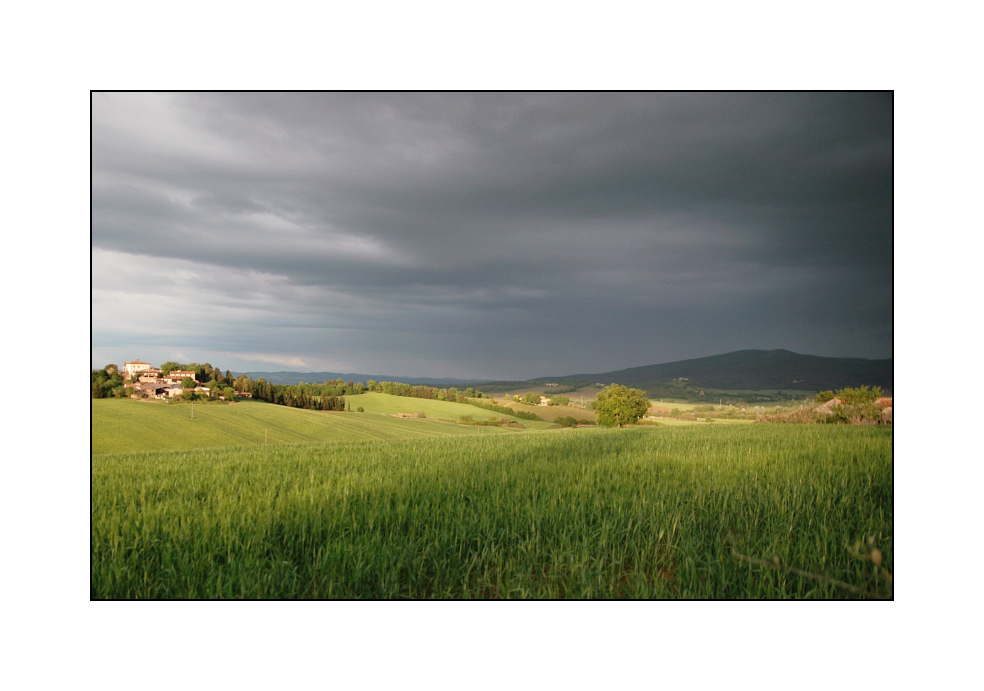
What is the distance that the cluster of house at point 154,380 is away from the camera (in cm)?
465

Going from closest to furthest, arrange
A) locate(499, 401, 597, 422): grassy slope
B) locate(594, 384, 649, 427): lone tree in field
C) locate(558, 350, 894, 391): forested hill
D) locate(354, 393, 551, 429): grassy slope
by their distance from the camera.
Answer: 1. locate(558, 350, 894, 391): forested hill
2. locate(354, 393, 551, 429): grassy slope
3. locate(594, 384, 649, 427): lone tree in field
4. locate(499, 401, 597, 422): grassy slope

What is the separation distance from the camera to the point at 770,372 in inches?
Answer: 212

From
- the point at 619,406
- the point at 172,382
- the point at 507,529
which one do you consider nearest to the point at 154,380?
the point at 172,382

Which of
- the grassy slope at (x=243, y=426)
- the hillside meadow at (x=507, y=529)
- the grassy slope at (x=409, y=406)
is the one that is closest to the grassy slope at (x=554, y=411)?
the grassy slope at (x=409, y=406)

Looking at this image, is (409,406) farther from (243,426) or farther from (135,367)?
(135,367)

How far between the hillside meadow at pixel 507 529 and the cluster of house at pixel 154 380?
0.88 metres

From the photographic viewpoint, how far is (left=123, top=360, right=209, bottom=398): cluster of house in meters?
4.65

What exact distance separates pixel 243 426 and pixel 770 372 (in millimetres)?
8449

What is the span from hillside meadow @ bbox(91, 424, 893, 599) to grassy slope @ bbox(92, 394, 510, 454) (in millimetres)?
1397

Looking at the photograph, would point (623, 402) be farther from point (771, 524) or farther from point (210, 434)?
point (210, 434)

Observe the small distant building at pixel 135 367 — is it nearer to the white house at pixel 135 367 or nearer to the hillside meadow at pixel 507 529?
the white house at pixel 135 367

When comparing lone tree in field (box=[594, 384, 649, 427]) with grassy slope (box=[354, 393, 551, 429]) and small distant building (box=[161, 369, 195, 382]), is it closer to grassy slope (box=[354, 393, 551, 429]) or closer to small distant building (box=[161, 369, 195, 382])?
grassy slope (box=[354, 393, 551, 429])

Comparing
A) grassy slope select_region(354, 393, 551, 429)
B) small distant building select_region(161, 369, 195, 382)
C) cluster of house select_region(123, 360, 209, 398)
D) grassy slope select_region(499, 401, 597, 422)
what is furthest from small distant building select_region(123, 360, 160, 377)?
grassy slope select_region(499, 401, 597, 422)

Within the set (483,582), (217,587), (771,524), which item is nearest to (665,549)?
(771,524)
